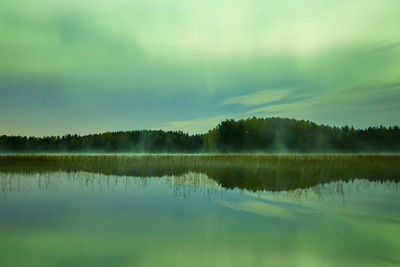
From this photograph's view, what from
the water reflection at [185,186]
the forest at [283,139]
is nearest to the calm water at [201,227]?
the water reflection at [185,186]

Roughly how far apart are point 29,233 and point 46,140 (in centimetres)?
12271

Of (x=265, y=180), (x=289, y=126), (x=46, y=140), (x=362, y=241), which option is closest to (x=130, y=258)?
(x=362, y=241)

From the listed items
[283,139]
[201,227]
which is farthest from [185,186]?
[283,139]

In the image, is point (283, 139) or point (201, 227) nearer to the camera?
point (201, 227)

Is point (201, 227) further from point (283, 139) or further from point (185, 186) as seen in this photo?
point (283, 139)

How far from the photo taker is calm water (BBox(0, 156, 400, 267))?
7.98 metres

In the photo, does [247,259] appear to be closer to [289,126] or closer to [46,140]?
[289,126]

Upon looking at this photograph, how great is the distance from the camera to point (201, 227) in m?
10.5

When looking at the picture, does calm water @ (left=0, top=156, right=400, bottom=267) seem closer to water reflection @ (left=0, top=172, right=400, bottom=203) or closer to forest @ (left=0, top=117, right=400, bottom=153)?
water reflection @ (left=0, top=172, right=400, bottom=203)

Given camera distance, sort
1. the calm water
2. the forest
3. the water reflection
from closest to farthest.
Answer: the calm water < the water reflection < the forest

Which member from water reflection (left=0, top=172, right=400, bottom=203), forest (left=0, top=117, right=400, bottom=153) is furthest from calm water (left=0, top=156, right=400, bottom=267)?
forest (left=0, top=117, right=400, bottom=153)

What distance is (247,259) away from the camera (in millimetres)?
7887

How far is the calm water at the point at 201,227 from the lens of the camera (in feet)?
26.2

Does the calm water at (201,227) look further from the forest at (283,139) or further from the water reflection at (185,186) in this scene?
the forest at (283,139)
